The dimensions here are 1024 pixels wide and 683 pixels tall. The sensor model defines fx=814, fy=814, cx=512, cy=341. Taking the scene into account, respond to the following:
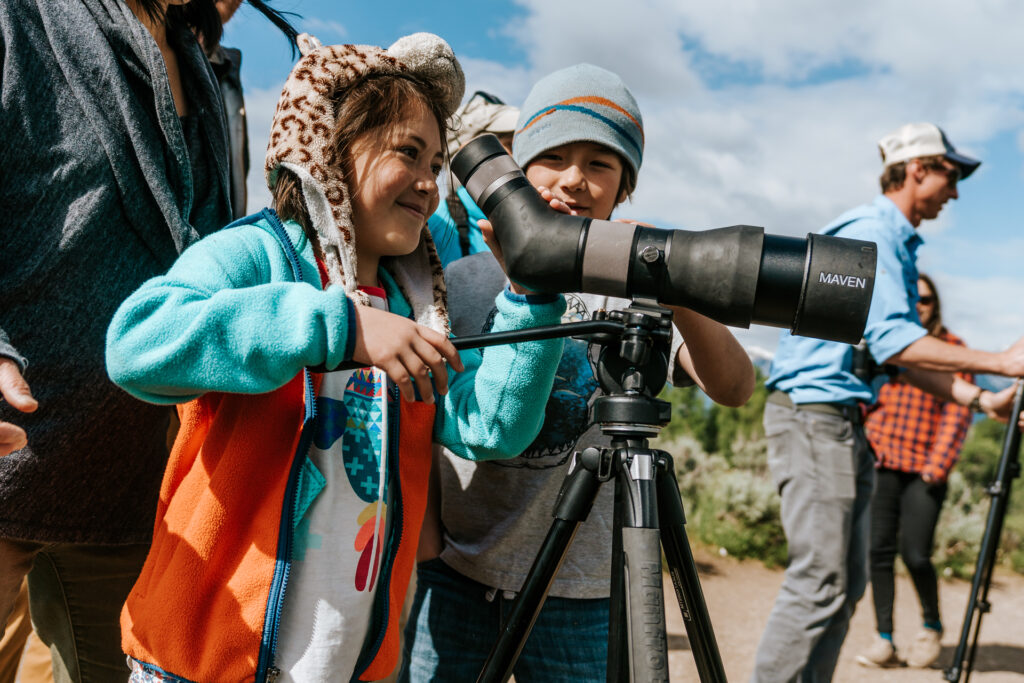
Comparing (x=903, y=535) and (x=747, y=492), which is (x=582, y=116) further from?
(x=747, y=492)

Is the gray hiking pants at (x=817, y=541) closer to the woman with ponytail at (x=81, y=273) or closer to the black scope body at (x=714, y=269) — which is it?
the black scope body at (x=714, y=269)

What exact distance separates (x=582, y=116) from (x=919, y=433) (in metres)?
4.16

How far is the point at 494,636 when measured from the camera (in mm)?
1729

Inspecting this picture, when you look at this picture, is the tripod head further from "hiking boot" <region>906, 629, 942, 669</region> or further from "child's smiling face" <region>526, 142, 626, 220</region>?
"hiking boot" <region>906, 629, 942, 669</region>

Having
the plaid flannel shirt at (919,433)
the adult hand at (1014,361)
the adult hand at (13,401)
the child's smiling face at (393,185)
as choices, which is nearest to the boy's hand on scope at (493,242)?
the child's smiling face at (393,185)

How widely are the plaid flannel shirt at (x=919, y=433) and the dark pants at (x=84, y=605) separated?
444 centimetres

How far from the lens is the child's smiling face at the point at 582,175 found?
179 centimetres

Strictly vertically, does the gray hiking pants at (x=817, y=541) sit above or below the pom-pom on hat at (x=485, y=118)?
below

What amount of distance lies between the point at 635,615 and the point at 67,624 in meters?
1.26

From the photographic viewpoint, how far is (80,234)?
150cm

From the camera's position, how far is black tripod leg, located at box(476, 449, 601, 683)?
1.21 metres

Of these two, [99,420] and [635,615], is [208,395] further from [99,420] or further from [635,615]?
[635,615]

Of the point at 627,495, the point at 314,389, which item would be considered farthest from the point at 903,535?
the point at 314,389

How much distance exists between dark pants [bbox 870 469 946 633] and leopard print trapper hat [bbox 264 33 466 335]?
388 cm
